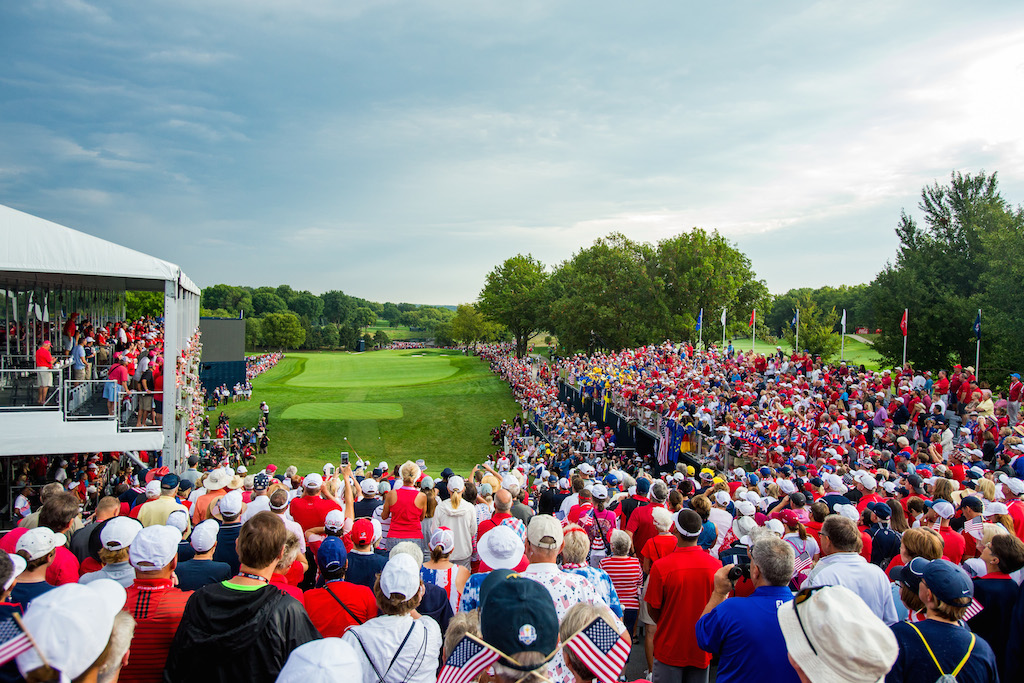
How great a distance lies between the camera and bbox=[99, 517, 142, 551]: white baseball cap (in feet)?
13.4

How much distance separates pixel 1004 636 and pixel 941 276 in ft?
106

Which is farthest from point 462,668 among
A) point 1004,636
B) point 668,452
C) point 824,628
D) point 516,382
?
point 516,382

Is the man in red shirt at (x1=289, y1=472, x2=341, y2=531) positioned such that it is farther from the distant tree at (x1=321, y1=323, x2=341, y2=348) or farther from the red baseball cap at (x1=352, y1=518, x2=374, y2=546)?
the distant tree at (x1=321, y1=323, x2=341, y2=348)

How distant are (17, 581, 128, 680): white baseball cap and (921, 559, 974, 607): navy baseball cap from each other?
158 inches

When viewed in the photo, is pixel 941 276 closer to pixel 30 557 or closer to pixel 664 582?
pixel 664 582

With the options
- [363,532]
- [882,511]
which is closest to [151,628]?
[363,532]

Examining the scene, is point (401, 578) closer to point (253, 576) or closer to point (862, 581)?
point (253, 576)

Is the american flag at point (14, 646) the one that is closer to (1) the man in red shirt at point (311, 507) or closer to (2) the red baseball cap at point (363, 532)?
(2) the red baseball cap at point (363, 532)

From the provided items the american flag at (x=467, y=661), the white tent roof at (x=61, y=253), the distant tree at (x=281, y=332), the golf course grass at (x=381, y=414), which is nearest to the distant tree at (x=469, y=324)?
the golf course grass at (x=381, y=414)

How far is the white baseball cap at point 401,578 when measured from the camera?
10.8ft

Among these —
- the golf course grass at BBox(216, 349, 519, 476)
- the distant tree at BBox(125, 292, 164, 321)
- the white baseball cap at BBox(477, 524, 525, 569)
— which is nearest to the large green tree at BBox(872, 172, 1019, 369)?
the golf course grass at BBox(216, 349, 519, 476)

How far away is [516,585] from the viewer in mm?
2723

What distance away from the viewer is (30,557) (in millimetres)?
4031

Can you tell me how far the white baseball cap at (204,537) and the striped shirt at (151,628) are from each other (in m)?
0.55
